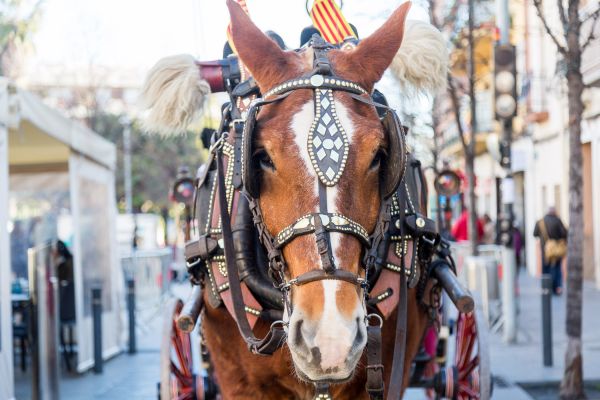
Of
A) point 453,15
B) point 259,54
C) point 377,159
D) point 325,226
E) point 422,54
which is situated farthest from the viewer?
point 453,15

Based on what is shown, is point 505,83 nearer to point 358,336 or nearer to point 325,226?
point 325,226

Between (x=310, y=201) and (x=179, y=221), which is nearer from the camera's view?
(x=310, y=201)

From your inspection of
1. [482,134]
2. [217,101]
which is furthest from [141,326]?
[482,134]

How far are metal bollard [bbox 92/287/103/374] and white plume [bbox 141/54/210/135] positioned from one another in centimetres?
555

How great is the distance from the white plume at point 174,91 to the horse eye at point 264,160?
1.54m

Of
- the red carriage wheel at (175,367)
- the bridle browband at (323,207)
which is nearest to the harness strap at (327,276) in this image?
the bridle browband at (323,207)

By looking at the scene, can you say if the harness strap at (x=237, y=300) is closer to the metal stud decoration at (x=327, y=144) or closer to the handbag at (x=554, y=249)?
the metal stud decoration at (x=327, y=144)

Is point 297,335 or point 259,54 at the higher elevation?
point 259,54

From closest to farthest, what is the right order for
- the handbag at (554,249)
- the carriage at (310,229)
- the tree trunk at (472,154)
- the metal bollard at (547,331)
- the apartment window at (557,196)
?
the carriage at (310,229)
the metal bollard at (547,331)
the tree trunk at (472,154)
the handbag at (554,249)
the apartment window at (557,196)

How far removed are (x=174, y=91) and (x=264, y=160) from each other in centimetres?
161

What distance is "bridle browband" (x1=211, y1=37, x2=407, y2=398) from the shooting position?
2779 millimetres

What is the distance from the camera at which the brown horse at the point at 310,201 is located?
2.63m

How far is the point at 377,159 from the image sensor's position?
3.02 metres

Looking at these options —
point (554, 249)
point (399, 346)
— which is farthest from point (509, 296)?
point (399, 346)
